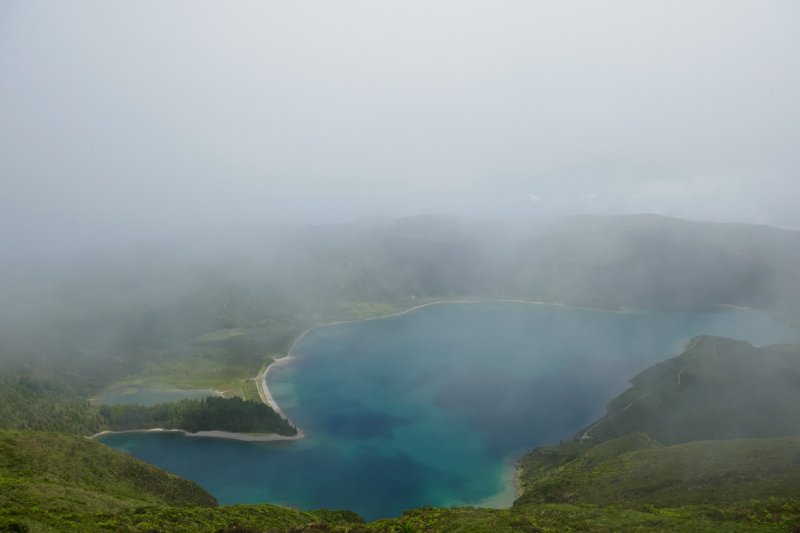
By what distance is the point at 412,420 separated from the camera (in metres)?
105

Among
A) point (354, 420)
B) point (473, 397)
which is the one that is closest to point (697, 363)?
point (473, 397)

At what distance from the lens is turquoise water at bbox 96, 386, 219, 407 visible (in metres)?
124

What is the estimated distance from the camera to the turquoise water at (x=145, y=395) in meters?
124

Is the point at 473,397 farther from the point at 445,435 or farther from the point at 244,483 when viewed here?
the point at 244,483

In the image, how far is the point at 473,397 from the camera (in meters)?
118

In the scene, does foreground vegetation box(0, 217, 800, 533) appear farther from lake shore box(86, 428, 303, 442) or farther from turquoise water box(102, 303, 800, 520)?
turquoise water box(102, 303, 800, 520)

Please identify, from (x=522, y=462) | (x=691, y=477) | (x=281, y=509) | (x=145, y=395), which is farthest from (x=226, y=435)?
(x=691, y=477)

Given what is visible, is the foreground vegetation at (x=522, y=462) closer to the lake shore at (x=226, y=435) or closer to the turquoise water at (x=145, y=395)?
the lake shore at (x=226, y=435)

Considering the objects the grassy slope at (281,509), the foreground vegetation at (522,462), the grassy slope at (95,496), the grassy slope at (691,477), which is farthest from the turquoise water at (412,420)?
the grassy slope at (691,477)

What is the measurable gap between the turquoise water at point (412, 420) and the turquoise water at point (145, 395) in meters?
24.6

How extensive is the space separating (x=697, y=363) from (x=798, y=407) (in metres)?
24.5

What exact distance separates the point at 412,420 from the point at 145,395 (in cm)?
9580

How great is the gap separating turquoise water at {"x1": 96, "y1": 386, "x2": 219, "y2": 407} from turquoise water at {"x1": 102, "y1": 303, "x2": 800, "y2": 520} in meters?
24.6

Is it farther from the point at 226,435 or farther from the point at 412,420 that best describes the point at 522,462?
the point at 226,435
